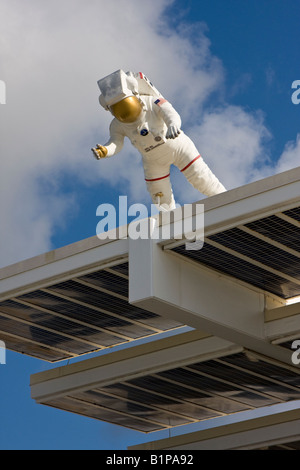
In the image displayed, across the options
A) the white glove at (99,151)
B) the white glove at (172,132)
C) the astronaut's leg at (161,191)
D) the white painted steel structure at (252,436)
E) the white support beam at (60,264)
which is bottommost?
the white painted steel structure at (252,436)

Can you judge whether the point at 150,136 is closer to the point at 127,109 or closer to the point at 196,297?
the point at 127,109

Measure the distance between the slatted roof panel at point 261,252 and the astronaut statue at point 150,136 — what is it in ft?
6.87

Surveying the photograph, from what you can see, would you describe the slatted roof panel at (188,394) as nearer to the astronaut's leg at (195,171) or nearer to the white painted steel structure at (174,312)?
the white painted steel structure at (174,312)

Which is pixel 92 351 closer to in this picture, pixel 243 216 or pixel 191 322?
pixel 191 322

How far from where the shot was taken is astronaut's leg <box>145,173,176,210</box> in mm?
14941

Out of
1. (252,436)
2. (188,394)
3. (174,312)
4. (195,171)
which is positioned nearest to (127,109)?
(195,171)

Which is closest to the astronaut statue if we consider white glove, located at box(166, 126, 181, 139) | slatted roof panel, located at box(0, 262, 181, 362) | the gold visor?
the gold visor

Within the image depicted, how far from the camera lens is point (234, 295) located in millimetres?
13039

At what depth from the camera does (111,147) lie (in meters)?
14.6

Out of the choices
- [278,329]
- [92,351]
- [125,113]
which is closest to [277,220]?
[278,329]

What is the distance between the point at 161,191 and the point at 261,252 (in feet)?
10.7

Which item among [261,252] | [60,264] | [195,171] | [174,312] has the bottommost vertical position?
[174,312]

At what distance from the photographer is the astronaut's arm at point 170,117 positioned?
13.3 meters

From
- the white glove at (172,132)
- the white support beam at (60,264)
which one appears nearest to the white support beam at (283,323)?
the white support beam at (60,264)
